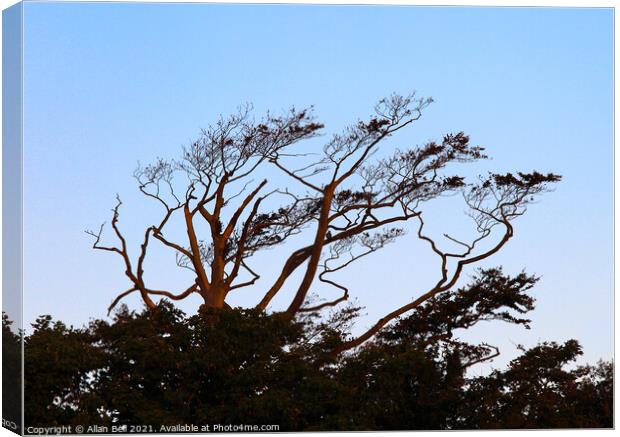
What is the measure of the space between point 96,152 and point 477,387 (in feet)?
12.7

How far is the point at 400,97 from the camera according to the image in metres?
12.3

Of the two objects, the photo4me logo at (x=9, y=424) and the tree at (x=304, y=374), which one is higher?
the tree at (x=304, y=374)


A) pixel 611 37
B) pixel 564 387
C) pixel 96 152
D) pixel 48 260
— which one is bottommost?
pixel 564 387

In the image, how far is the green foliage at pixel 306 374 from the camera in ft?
38.7

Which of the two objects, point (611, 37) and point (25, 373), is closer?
point (25, 373)

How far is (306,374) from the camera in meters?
12.1

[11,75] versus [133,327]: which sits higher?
[11,75]

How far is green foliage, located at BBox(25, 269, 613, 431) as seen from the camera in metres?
11.8

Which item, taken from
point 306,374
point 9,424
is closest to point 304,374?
point 306,374

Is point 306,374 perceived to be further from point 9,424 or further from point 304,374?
point 9,424

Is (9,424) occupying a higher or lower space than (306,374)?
lower

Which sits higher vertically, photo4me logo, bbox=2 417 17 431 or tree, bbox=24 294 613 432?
tree, bbox=24 294 613 432

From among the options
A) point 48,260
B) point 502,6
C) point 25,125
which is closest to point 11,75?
point 25,125

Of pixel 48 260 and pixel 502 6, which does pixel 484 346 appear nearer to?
pixel 502 6
